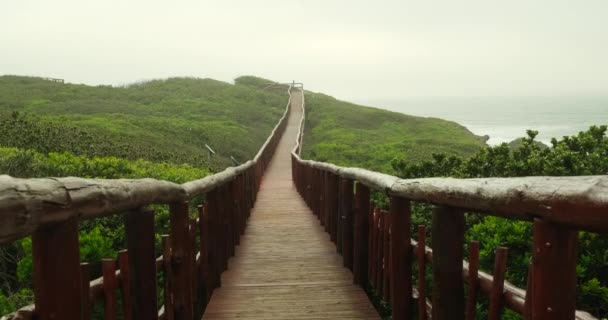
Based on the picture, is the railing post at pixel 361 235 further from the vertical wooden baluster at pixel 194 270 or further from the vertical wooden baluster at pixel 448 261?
the vertical wooden baluster at pixel 448 261

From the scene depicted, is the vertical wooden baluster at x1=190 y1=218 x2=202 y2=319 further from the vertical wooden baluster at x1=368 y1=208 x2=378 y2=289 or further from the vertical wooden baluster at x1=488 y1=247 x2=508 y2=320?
the vertical wooden baluster at x1=488 y1=247 x2=508 y2=320

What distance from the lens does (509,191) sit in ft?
7.19

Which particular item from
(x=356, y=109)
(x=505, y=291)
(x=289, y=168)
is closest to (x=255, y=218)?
(x=505, y=291)

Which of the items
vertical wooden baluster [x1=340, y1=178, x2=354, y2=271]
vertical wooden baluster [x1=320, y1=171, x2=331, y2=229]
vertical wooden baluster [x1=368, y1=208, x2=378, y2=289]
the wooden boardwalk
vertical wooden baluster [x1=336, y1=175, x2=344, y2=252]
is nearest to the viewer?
the wooden boardwalk

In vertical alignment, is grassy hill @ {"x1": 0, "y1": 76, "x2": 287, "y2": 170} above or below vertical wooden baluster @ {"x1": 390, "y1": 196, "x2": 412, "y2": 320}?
above

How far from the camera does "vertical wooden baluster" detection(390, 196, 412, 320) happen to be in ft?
13.2

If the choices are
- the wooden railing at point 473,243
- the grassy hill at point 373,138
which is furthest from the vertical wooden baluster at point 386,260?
the grassy hill at point 373,138

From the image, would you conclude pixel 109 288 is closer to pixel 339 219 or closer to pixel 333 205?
pixel 339 219

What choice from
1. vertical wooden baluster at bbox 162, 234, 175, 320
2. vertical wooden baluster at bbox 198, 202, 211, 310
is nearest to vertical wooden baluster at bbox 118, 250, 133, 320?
vertical wooden baluster at bbox 162, 234, 175, 320

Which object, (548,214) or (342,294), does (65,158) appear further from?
(548,214)

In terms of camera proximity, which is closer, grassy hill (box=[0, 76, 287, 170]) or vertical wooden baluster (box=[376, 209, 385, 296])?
vertical wooden baluster (box=[376, 209, 385, 296])

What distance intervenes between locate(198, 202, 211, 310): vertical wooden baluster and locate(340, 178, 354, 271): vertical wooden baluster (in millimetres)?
1625

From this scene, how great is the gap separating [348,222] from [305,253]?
1.29 m

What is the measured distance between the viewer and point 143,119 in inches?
1181
